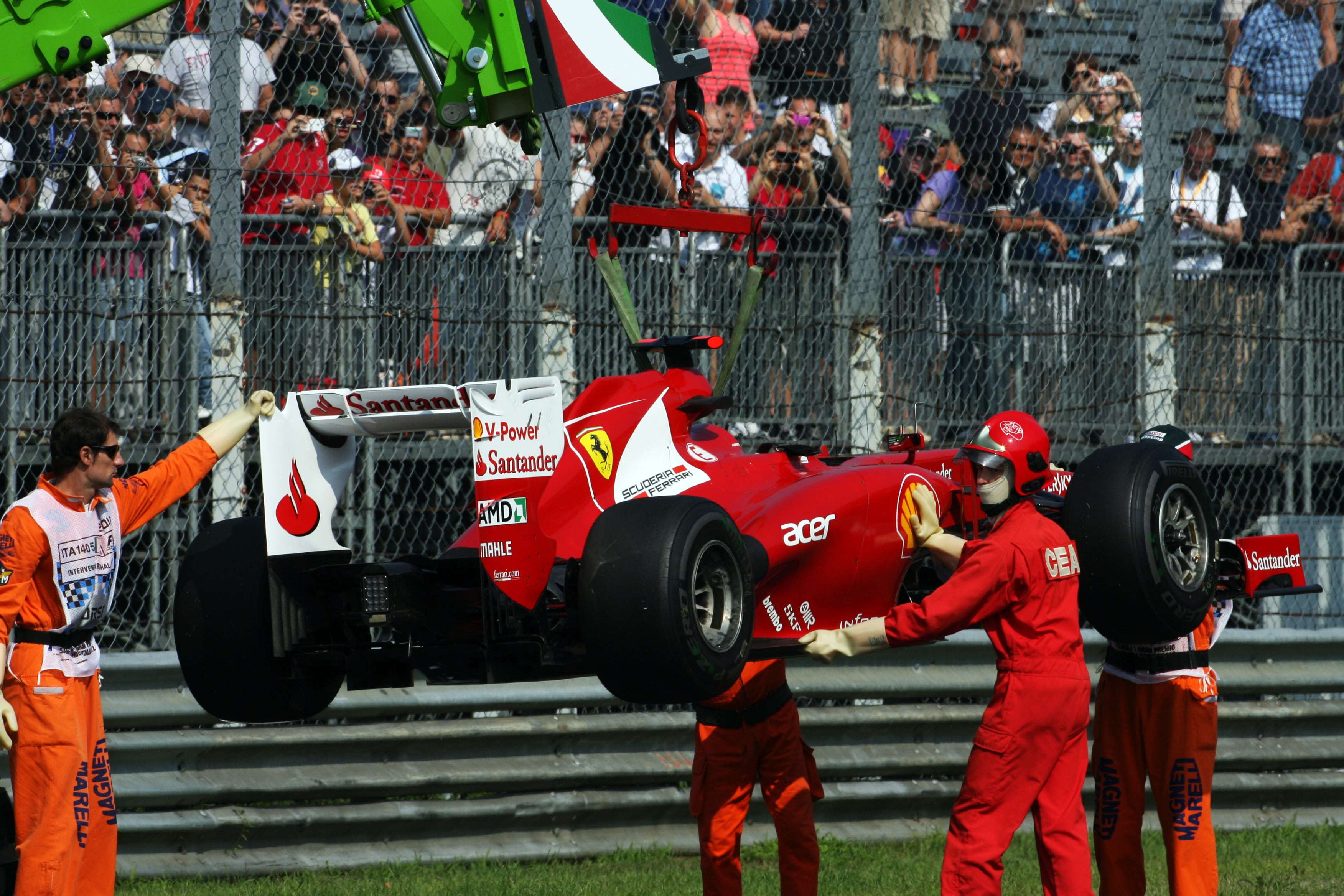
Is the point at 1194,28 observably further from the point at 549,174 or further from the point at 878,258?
the point at 549,174

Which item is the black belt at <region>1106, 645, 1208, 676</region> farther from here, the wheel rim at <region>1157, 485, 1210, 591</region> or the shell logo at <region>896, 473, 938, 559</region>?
the shell logo at <region>896, 473, 938, 559</region>

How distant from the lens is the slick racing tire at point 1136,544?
525 centimetres

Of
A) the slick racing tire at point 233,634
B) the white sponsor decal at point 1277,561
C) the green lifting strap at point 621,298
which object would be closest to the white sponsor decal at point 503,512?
the slick racing tire at point 233,634

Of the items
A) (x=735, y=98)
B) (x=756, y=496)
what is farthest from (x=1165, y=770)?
(x=735, y=98)

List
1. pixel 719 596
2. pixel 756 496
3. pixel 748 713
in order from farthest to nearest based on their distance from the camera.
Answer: pixel 748 713 < pixel 756 496 < pixel 719 596

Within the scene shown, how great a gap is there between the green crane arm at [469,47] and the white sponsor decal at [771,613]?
5.68ft

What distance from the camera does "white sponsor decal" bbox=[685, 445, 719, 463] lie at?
5312 mm

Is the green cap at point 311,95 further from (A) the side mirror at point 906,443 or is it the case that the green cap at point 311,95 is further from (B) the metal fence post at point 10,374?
(A) the side mirror at point 906,443

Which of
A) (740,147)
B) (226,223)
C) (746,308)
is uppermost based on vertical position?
(740,147)

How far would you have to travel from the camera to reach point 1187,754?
231 inches

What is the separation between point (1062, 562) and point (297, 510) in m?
2.50

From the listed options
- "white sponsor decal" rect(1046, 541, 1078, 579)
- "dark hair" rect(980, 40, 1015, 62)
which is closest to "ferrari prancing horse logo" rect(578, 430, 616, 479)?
"white sponsor decal" rect(1046, 541, 1078, 579)

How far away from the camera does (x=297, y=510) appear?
498cm

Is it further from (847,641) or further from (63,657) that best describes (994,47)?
(63,657)
